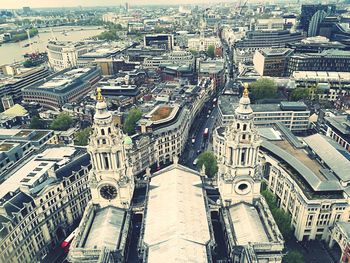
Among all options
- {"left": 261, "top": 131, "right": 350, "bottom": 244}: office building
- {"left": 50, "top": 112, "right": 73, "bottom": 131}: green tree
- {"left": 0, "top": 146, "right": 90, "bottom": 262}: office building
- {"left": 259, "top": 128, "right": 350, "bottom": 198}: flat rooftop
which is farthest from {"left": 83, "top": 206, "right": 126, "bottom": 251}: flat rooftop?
{"left": 50, "top": 112, "right": 73, "bottom": 131}: green tree

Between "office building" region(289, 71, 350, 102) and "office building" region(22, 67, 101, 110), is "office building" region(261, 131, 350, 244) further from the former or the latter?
"office building" region(22, 67, 101, 110)

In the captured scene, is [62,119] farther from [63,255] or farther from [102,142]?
[102,142]

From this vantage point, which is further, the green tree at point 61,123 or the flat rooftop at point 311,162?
the green tree at point 61,123

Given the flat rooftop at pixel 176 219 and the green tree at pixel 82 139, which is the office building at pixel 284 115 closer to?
the green tree at pixel 82 139

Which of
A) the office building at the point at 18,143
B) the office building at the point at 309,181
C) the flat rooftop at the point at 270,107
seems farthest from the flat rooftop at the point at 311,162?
the office building at the point at 18,143

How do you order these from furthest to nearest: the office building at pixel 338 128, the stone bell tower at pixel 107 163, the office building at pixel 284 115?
the office building at pixel 284 115
the office building at pixel 338 128
the stone bell tower at pixel 107 163
